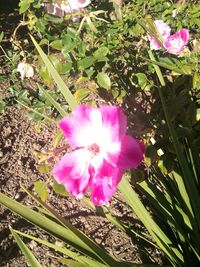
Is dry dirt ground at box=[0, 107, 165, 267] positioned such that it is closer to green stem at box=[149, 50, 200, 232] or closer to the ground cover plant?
the ground cover plant

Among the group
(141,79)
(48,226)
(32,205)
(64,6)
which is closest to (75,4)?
(64,6)

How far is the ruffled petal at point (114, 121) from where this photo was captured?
686 millimetres

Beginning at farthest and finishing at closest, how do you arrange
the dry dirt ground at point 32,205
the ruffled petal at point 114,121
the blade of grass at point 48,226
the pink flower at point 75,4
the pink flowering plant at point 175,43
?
the dry dirt ground at point 32,205 < the pink flowering plant at point 175,43 < the pink flower at point 75,4 < the blade of grass at point 48,226 < the ruffled petal at point 114,121

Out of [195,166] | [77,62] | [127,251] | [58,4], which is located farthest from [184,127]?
[127,251]

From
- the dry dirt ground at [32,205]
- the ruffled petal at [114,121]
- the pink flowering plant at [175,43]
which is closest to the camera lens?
the ruffled petal at [114,121]

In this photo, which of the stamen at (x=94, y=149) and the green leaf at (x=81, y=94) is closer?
the stamen at (x=94, y=149)

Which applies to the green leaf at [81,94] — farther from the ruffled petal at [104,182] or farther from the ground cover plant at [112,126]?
the ruffled petal at [104,182]

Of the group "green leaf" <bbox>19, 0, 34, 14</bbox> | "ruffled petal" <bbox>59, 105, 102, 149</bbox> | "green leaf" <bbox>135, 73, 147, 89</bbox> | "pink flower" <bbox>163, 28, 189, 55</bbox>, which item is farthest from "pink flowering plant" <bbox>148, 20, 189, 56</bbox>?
"ruffled petal" <bbox>59, 105, 102, 149</bbox>

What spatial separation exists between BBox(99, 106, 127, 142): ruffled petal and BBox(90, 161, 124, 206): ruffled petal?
6 cm

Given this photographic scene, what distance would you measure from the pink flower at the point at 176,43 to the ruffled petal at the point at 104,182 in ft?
1.92

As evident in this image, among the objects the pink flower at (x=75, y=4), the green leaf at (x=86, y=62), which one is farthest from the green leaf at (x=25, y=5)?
the green leaf at (x=86, y=62)

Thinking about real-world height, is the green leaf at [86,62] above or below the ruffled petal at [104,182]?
above

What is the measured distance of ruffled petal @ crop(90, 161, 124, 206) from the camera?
708mm

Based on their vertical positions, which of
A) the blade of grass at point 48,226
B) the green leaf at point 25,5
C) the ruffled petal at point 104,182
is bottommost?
the blade of grass at point 48,226
